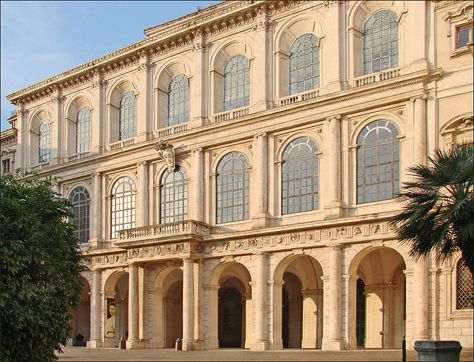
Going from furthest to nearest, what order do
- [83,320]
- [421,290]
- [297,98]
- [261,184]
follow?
[83,320]
[261,184]
[297,98]
[421,290]

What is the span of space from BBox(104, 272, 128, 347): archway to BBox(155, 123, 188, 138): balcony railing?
879cm

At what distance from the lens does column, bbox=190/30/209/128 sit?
1781 inches

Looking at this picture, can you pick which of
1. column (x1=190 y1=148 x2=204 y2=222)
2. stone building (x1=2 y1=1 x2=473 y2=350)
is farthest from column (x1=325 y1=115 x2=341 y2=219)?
column (x1=190 y1=148 x2=204 y2=222)

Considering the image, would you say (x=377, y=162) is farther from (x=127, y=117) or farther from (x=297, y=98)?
(x=127, y=117)

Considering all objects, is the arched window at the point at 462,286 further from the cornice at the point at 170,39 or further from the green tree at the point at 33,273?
the cornice at the point at 170,39

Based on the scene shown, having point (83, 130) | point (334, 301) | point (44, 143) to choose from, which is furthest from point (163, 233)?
point (44, 143)

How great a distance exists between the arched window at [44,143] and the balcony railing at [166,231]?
39.6ft

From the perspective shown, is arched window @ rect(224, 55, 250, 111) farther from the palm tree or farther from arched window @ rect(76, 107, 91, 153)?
the palm tree

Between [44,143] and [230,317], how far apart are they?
18467mm

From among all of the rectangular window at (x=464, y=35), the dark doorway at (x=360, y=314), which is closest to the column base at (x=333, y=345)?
the dark doorway at (x=360, y=314)

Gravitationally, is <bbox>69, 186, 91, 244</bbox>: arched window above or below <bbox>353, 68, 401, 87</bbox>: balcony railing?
below

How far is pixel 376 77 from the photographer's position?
37938 mm

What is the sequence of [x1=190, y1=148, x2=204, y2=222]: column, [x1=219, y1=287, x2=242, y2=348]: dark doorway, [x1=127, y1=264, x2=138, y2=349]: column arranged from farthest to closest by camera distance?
1. [x1=219, y1=287, x2=242, y2=348]: dark doorway
2. [x1=127, y1=264, x2=138, y2=349]: column
3. [x1=190, y1=148, x2=204, y2=222]: column

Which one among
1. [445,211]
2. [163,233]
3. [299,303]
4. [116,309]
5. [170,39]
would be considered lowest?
[116,309]
